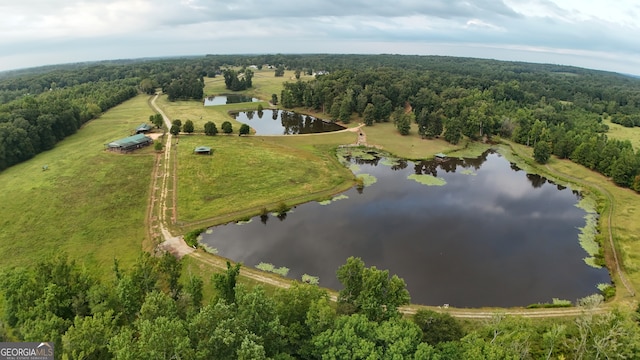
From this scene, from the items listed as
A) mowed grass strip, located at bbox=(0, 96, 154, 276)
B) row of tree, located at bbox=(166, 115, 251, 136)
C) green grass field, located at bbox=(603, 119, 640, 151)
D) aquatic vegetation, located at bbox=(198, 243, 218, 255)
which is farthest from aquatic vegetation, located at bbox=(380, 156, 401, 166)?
green grass field, located at bbox=(603, 119, 640, 151)

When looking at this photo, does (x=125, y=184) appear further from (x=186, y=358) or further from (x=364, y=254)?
(x=186, y=358)

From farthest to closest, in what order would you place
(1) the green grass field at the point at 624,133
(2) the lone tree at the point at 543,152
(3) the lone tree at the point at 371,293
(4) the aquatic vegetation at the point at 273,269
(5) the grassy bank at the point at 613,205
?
(1) the green grass field at the point at 624,133 → (2) the lone tree at the point at 543,152 → (5) the grassy bank at the point at 613,205 → (4) the aquatic vegetation at the point at 273,269 → (3) the lone tree at the point at 371,293

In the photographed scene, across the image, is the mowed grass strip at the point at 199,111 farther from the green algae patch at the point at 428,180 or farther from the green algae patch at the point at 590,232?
the green algae patch at the point at 590,232

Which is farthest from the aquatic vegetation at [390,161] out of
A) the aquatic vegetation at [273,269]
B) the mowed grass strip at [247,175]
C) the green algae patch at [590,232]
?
the aquatic vegetation at [273,269]

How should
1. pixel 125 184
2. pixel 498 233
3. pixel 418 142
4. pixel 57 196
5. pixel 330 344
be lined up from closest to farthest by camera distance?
pixel 330 344, pixel 498 233, pixel 57 196, pixel 125 184, pixel 418 142

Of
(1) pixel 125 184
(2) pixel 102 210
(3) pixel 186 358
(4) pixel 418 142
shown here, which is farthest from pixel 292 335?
(4) pixel 418 142

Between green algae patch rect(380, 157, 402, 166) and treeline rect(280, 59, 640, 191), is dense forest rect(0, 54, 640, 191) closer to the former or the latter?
treeline rect(280, 59, 640, 191)
